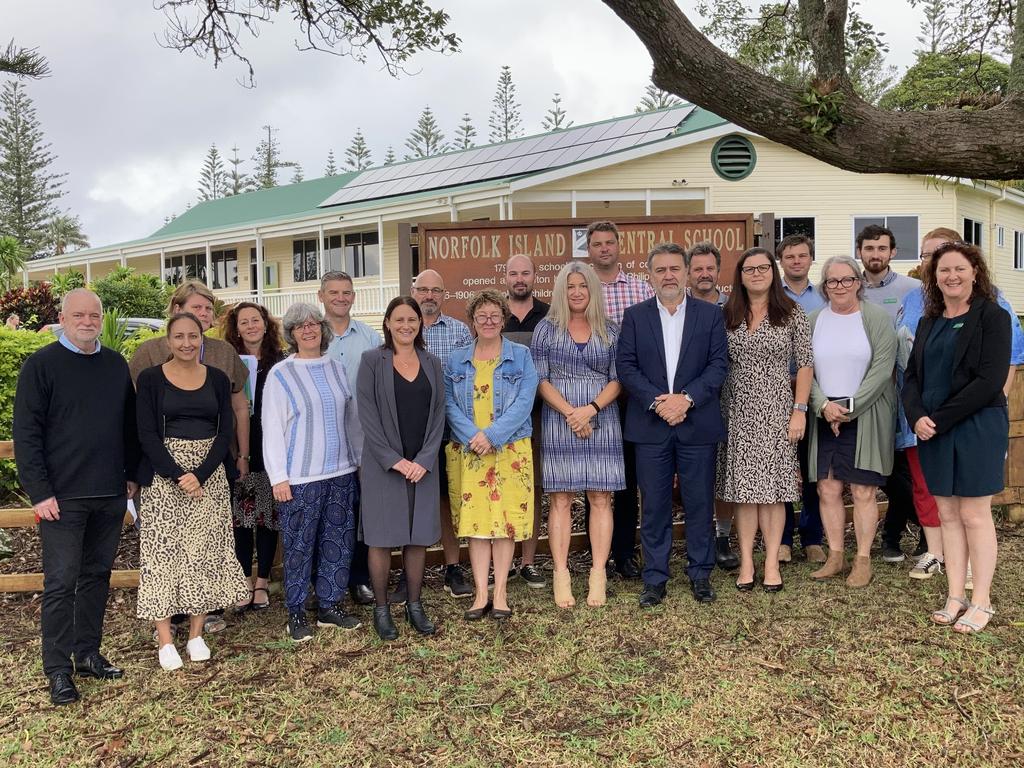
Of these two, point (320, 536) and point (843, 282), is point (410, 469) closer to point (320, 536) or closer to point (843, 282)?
point (320, 536)

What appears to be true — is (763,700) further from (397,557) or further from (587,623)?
(397,557)

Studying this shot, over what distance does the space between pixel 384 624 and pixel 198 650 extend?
1.01 m

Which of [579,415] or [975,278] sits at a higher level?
[975,278]

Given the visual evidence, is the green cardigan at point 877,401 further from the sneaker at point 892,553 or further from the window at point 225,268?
the window at point 225,268

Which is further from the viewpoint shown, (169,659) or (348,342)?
(348,342)

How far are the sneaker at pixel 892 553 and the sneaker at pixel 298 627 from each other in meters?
3.97

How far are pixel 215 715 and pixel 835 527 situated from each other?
3870 mm

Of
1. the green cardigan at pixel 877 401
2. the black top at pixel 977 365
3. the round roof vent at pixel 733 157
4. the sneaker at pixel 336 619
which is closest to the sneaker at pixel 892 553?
the green cardigan at pixel 877 401

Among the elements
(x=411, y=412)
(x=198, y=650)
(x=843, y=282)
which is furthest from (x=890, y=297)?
(x=198, y=650)

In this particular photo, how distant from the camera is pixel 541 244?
6.96 meters

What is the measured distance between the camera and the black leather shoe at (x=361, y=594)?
553 centimetres

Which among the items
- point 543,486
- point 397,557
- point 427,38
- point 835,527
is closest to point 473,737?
point 543,486

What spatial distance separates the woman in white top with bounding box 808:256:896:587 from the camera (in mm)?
5312

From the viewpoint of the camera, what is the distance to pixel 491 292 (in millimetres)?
5227
